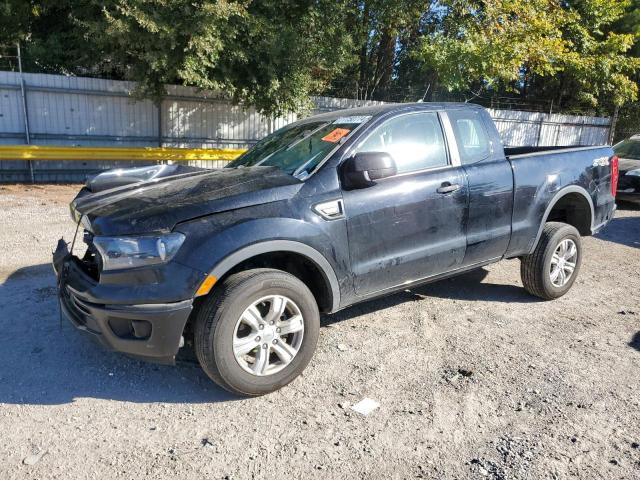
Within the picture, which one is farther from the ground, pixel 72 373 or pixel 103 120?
pixel 103 120

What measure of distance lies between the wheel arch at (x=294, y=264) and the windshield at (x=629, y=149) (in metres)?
9.83

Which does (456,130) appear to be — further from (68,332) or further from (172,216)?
(68,332)

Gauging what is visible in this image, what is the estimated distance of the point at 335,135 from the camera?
3.82 m

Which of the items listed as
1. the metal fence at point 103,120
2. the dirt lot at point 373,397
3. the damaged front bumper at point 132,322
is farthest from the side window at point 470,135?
the metal fence at point 103,120

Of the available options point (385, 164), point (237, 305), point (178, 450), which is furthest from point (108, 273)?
point (385, 164)

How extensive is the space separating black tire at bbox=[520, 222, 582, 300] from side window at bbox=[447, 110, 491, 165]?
3.48 ft

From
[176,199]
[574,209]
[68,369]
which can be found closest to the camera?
[176,199]

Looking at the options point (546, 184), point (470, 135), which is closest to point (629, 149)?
point (546, 184)

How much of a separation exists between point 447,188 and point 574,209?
2003 mm

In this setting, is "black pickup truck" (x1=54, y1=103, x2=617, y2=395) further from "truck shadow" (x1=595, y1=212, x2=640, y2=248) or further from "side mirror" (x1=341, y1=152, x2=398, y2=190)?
"truck shadow" (x1=595, y1=212, x2=640, y2=248)

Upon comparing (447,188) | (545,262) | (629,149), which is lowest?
(545,262)

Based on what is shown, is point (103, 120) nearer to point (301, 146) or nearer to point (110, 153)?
point (110, 153)

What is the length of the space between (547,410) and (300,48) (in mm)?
10158

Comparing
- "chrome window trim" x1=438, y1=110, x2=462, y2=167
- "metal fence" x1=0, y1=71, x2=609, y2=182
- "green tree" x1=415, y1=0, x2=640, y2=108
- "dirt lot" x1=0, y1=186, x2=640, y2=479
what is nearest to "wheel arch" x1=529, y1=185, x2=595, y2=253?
"dirt lot" x1=0, y1=186, x2=640, y2=479
